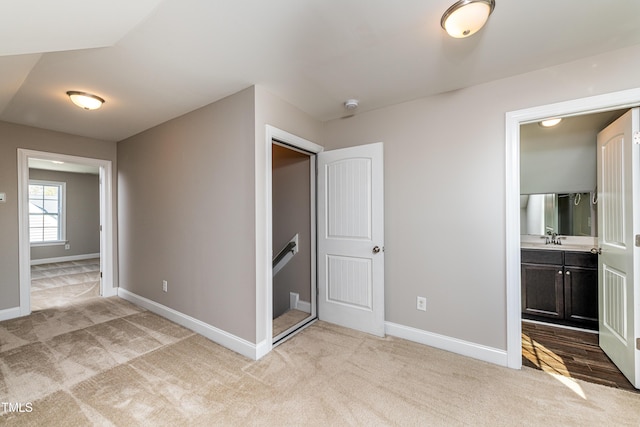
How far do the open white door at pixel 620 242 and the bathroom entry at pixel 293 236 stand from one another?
101 inches

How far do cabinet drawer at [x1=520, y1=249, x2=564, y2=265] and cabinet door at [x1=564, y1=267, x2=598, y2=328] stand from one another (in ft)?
0.40

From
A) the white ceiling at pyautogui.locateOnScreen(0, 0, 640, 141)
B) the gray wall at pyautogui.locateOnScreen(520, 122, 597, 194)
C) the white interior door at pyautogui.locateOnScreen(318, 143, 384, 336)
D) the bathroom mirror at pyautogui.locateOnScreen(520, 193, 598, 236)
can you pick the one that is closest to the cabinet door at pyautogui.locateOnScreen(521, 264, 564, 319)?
the bathroom mirror at pyautogui.locateOnScreen(520, 193, 598, 236)

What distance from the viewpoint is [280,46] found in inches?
70.0

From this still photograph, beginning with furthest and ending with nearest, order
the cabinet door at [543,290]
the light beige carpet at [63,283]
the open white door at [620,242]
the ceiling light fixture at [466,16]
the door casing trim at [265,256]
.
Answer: the light beige carpet at [63,283] < the cabinet door at [543,290] < the door casing trim at [265,256] < the open white door at [620,242] < the ceiling light fixture at [466,16]

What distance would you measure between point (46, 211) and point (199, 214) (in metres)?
6.53

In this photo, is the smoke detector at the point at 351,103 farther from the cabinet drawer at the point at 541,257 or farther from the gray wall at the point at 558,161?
the cabinet drawer at the point at 541,257

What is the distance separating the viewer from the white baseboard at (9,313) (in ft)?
10.3

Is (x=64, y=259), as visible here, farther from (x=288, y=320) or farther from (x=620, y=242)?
(x=620, y=242)

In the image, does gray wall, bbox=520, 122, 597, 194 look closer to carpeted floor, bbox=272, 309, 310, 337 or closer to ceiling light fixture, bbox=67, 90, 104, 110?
carpeted floor, bbox=272, 309, 310, 337

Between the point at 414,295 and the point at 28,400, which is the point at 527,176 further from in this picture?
the point at 28,400

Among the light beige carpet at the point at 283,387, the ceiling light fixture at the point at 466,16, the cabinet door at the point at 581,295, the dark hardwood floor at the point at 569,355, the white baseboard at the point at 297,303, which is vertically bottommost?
the dark hardwood floor at the point at 569,355

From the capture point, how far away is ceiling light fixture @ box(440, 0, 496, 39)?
1.37m

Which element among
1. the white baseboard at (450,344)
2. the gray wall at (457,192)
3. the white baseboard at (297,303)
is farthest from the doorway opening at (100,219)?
the white baseboard at (450,344)

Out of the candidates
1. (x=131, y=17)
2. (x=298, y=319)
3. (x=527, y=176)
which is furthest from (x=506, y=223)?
(x=131, y=17)
